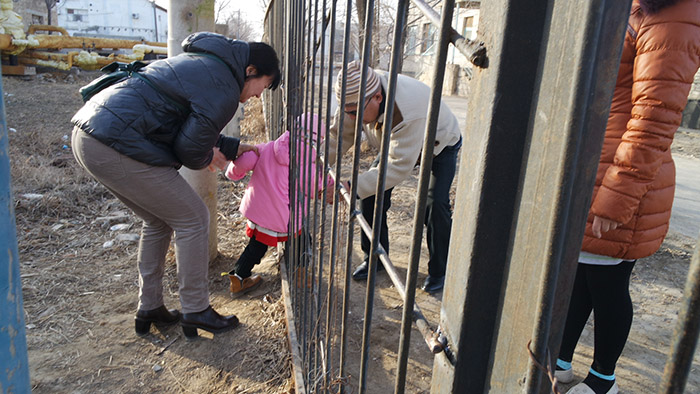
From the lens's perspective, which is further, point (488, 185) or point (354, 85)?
point (354, 85)

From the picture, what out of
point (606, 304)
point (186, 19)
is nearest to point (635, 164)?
point (606, 304)

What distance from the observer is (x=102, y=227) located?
426cm

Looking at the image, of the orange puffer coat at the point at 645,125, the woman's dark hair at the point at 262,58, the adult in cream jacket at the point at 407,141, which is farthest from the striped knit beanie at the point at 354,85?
the orange puffer coat at the point at 645,125

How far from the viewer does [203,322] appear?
2701 millimetres

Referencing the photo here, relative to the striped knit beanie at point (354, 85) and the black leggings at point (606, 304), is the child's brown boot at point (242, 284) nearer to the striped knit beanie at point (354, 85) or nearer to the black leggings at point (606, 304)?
the striped knit beanie at point (354, 85)

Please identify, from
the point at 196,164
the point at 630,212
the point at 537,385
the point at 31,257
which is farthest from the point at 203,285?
the point at 537,385

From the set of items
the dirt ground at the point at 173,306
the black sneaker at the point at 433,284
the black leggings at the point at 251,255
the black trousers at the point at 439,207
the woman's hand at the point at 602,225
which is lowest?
the dirt ground at the point at 173,306

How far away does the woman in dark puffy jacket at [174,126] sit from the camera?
7.27 ft

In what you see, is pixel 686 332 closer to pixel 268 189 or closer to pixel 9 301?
pixel 9 301

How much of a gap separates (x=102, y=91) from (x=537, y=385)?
2.38 metres

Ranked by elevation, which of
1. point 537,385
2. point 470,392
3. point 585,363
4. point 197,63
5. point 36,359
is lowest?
point 36,359

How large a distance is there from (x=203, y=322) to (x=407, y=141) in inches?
61.2

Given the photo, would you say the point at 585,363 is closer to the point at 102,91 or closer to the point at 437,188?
the point at 437,188

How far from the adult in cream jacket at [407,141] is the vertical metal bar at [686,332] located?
1535 millimetres
